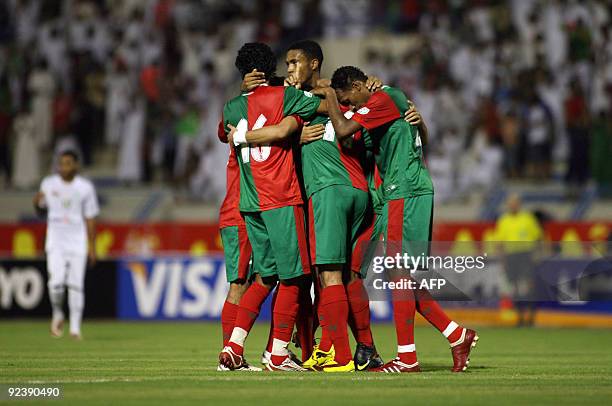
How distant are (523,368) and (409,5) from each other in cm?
1898

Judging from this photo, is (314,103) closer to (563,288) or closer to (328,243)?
(328,243)

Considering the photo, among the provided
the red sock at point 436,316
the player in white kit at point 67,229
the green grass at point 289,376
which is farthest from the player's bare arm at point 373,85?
the player in white kit at point 67,229

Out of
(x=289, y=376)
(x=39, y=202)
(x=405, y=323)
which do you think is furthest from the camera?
(x=39, y=202)

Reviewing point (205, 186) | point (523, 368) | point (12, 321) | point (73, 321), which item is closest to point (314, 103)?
point (523, 368)

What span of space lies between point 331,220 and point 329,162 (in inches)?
20.0

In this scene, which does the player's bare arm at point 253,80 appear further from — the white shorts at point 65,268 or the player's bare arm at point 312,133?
the white shorts at point 65,268

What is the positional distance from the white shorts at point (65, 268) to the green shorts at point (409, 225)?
7377 millimetres

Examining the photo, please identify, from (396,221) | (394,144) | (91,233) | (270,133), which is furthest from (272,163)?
(91,233)

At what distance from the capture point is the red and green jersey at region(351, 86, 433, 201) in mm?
10961

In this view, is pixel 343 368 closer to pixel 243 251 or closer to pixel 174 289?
pixel 243 251

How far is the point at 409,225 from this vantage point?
35.9ft

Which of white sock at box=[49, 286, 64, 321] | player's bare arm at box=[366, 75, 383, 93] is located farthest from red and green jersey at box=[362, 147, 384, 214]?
white sock at box=[49, 286, 64, 321]

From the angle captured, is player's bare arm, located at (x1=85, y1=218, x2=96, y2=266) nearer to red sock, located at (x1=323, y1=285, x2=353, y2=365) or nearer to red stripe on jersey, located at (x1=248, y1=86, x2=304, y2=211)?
red stripe on jersey, located at (x1=248, y1=86, x2=304, y2=211)

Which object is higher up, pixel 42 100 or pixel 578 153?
pixel 42 100
